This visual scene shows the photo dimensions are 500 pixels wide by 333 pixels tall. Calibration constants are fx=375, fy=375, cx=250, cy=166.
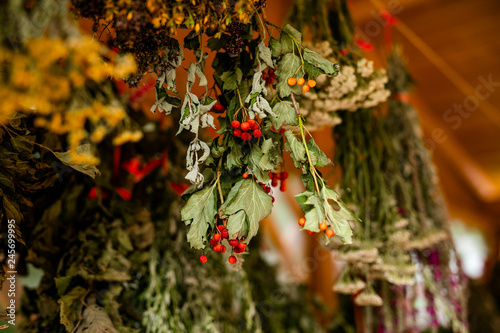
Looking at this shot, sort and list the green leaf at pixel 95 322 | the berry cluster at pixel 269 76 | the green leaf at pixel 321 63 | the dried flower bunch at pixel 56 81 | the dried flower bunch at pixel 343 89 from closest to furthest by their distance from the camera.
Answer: the dried flower bunch at pixel 56 81 < the green leaf at pixel 321 63 < the berry cluster at pixel 269 76 < the green leaf at pixel 95 322 < the dried flower bunch at pixel 343 89

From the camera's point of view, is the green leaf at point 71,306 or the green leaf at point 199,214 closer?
the green leaf at point 199,214

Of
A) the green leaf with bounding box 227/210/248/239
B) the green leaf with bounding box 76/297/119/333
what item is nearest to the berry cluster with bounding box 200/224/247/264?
the green leaf with bounding box 227/210/248/239

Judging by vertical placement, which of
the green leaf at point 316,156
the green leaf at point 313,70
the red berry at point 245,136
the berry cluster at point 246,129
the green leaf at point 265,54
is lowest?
the green leaf at point 316,156

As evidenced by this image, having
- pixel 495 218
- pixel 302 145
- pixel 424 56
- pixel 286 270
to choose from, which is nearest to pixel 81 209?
pixel 302 145

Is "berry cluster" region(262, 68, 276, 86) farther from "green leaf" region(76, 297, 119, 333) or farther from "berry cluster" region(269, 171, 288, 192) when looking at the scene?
"green leaf" region(76, 297, 119, 333)

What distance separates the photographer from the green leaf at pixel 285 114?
0.66m

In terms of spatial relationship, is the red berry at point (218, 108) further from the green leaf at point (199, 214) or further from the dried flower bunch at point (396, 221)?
the dried flower bunch at point (396, 221)

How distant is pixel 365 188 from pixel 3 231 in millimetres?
1084

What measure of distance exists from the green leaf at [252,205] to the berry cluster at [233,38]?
262mm

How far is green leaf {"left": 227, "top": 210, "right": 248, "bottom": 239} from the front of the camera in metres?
0.62

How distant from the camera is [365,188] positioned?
1.34 m

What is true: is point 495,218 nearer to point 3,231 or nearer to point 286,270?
point 286,270

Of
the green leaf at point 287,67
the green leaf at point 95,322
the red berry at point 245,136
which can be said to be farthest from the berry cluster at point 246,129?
the green leaf at point 95,322

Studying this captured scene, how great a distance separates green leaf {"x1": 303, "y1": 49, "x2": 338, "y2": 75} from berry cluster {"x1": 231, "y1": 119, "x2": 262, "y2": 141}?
0.51 feet
